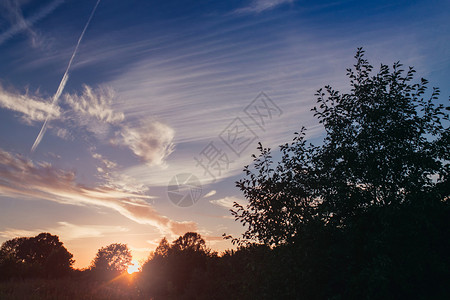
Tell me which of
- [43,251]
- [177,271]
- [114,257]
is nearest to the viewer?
[177,271]

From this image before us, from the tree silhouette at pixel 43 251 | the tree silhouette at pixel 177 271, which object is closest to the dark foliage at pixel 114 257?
the tree silhouette at pixel 43 251

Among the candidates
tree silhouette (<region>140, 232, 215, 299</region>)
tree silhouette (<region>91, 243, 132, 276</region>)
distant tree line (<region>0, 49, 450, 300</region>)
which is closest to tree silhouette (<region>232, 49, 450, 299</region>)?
distant tree line (<region>0, 49, 450, 300</region>)

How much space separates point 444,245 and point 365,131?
436cm

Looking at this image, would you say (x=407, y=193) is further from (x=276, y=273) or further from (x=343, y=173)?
(x=276, y=273)

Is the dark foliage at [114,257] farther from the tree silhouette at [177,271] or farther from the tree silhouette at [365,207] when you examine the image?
the tree silhouette at [365,207]

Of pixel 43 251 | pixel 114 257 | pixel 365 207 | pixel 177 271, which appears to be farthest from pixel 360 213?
pixel 114 257

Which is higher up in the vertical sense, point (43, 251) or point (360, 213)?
point (43, 251)

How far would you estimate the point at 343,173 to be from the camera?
9.37m

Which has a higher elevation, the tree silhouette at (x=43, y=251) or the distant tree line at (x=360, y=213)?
the tree silhouette at (x=43, y=251)

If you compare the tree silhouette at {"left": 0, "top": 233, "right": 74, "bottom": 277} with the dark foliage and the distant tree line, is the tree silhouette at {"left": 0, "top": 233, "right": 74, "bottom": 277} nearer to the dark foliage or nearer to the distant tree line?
the dark foliage

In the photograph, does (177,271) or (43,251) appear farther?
(43,251)

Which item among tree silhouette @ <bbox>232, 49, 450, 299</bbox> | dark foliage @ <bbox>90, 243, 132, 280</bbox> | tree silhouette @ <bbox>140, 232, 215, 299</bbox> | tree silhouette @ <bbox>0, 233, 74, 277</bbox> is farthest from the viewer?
dark foliage @ <bbox>90, 243, 132, 280</bbox>

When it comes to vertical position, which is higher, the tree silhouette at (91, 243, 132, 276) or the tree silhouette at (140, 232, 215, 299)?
the tree silhouette at (91, 243, 132, 276)

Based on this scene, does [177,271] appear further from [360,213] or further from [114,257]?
[114,257]
